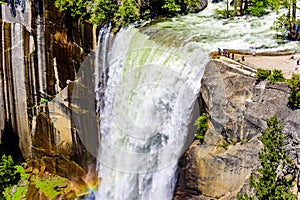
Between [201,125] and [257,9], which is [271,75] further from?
[257,9]

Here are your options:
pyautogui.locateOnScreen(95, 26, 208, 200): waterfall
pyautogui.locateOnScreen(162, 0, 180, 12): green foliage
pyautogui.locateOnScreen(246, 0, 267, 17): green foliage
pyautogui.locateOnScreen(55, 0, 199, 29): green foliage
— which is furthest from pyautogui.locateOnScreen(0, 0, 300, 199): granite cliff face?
pyautogui.locateOnScreen(246, 0, 267, 17): green foliage

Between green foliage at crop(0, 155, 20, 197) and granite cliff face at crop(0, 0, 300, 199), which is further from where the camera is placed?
green foliage at crop(0, 155, 20, 197)

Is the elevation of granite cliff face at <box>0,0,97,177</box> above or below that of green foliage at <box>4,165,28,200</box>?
above

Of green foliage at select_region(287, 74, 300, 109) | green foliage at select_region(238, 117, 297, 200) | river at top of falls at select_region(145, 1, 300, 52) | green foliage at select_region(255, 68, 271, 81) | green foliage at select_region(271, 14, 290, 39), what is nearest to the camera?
green foliage at select_region(238, 117, 297, 200)

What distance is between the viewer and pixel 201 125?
19969 millimetres

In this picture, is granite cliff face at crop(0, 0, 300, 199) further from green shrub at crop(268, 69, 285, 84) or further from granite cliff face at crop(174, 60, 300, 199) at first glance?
green shrub at crop(268, 69, 285, 84)

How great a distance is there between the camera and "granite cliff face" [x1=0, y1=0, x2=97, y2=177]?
2578 cm

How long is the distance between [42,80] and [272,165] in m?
13.7

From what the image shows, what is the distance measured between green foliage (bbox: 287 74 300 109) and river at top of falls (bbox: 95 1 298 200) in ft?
11.6

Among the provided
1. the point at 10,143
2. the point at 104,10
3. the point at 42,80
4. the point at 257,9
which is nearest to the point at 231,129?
the point at 104,10

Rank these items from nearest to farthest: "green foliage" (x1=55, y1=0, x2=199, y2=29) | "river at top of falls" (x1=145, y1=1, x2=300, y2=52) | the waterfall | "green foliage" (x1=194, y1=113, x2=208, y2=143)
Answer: "green foliage" (x1=194, y1=113, x2=208, y2=143), the waterfall, "river at top of falls" (x1=145, y1=1, x2=300, y2=52), "green foliage" (x1=55, y1=0, x2=199, y2=29)

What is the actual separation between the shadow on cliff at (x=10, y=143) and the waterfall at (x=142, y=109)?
6.20 m

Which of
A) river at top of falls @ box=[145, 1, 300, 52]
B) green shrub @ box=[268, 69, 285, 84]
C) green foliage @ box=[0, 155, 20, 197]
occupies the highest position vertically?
river at top of falls @ box=[145, 1, 300, 52]

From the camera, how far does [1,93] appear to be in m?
28.8
